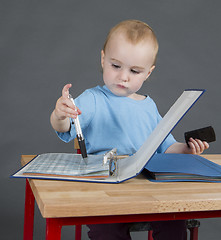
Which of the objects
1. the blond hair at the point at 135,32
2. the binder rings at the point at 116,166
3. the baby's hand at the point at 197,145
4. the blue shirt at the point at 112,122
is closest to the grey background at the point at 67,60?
the blue shirt at the point at 112,122

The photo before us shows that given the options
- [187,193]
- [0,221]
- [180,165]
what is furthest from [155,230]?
[0,221]

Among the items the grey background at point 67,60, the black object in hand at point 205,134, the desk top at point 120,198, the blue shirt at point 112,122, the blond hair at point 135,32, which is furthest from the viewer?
the grey background at point 67,60

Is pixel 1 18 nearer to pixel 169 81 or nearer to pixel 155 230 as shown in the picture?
pixel 169 81

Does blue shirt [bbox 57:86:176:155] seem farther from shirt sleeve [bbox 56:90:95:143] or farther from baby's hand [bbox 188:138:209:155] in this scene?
baby's hand [bbox 188:138:209:155]

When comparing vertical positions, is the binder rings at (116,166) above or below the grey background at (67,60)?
below

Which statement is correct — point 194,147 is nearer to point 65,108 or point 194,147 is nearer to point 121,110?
point 121,110

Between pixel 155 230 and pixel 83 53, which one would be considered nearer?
pixel 155 230

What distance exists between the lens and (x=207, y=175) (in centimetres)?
107

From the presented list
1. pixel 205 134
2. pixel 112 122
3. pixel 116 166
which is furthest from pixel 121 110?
pixel 116 166

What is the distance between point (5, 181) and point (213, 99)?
5.65 feet

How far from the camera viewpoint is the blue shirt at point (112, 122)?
1.54 meters

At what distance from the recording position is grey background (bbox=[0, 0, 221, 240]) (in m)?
3.06

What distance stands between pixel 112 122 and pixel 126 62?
30 centimetres

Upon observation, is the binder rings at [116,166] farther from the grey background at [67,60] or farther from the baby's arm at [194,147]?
the grey background at [67,60]
